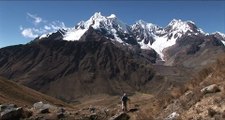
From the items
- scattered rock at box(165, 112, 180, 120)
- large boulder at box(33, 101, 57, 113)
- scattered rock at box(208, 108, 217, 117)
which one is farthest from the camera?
large boulder at box(33, 101, 57, 113)

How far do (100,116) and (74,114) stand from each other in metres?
1.50

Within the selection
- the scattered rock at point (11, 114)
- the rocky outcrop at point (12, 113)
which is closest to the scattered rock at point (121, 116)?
the rocky outcrop at point (12, 113)

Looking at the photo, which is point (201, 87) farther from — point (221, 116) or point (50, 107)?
point (50, 107)

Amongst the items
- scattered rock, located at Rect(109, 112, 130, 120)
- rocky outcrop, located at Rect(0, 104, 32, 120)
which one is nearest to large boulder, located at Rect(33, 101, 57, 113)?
rocky outcrop, located at Rect(0, 104, 32, 120)

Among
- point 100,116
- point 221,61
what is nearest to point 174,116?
point 221,61

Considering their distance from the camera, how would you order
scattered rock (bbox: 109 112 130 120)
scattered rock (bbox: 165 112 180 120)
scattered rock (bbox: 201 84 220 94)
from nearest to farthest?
scattered rock (bbox: 165 112 180 120), scattered rock (bbox: 201 84 220 94), scattered rock (bbox: 109 112 130 120)

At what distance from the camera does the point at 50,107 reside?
77.0 feet

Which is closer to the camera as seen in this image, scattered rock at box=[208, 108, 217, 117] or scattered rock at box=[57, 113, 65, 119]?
scattered rock at box=[208, 108, 217, 117]

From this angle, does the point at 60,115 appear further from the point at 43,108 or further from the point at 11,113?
the point at 11,113

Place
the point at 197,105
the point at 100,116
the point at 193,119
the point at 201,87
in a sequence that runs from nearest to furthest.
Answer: the point at 193,119
the point at 197,105
the point at 201,87
the point at 100,116

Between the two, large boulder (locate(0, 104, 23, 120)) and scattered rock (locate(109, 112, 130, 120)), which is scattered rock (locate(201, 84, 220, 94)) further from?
large boulder (locate(0, 104, 23, 120))

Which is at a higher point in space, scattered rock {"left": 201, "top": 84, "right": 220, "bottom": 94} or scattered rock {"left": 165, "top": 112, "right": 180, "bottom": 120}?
scattered rock {"left": 201, "top": 84, "right": 220, "bottom": 94}

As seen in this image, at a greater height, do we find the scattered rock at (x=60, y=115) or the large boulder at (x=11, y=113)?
the large boulder at (x=11, y=113)

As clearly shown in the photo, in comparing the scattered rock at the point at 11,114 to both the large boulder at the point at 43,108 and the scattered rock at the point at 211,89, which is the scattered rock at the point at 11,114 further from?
the scattered rock at the point at 211,89
